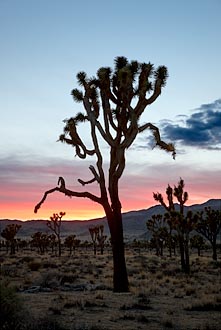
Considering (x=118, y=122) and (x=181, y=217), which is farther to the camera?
(x=181, y=217)

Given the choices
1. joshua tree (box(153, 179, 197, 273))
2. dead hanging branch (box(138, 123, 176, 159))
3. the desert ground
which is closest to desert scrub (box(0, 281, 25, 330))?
the desert ground

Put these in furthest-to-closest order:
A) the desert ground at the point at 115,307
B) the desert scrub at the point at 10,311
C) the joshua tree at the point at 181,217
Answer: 1. the joshua tree at the point at 181,217
2. the desert ground at the point at 115,307
3. the desert scrub at the point at 10,311

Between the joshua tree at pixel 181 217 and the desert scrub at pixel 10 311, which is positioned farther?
the joshua tree at pixel 181 217

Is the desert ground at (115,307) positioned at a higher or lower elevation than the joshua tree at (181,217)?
lower

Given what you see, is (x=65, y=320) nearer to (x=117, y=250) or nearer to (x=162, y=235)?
(x=117, y=250)

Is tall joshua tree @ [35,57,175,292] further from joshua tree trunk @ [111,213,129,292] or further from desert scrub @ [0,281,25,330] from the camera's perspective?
desert scrub @ [0,281,25,330]

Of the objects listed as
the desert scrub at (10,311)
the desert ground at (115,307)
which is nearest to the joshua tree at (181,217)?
the desert ground at (115,307)

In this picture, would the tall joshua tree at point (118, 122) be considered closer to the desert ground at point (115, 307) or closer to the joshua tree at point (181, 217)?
the desert ground at point (115, 307)

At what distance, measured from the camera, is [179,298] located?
14.4 m

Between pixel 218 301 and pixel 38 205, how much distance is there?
7.39 m

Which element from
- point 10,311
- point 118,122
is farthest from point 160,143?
point 10,311

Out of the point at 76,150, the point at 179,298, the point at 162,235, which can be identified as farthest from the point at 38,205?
the point at 162,235

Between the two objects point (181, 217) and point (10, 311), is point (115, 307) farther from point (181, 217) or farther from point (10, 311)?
point (181, 217)

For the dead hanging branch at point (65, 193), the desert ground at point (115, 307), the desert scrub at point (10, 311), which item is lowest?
the desert ground at point (115, 307)
